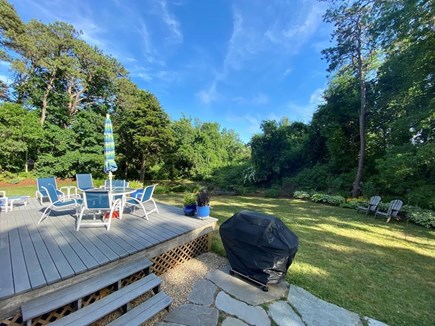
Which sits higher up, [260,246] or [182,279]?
[260,246]

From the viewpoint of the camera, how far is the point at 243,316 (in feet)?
6.60

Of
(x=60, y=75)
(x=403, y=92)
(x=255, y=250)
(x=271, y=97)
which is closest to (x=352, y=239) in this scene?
(x=255, y=250)

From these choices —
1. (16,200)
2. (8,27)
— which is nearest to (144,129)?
(8,27)

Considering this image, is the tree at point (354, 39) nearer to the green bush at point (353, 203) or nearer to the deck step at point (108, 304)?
the green bush at point (353, 203)

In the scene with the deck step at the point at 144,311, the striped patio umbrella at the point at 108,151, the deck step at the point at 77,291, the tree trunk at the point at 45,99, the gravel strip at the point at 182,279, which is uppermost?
the tree trunk at the point at 45,99

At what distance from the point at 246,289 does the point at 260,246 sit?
0.62 m

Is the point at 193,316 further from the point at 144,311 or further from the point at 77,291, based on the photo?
the point at 77,291

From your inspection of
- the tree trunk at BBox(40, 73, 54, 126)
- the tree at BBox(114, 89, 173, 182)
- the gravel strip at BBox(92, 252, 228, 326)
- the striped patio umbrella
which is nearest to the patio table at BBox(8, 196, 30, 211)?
the striped patio umbrella

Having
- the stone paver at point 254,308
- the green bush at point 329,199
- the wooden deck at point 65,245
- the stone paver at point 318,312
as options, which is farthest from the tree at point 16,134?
the green bush at point 329,199

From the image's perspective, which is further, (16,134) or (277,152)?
(277,152)

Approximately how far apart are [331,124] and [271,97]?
343 inches

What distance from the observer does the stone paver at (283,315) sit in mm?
1951

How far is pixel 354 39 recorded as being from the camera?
8695 mm

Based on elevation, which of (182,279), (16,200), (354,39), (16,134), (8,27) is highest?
(8,27)
